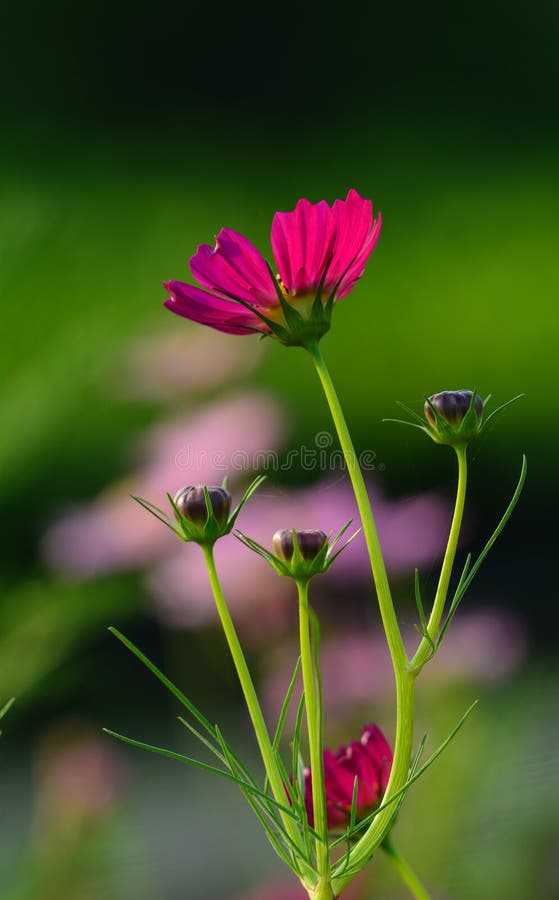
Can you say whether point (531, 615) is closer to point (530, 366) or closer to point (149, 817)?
point (530, 366)

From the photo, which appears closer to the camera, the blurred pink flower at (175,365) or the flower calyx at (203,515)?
the flower calyx at (203,515)

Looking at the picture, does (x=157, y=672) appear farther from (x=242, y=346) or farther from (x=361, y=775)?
(x=242, y=346)

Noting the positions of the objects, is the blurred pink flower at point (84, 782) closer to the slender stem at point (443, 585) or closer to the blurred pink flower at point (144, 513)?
the blurred pink flower at point (144, 513)

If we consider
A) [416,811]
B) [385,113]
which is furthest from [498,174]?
[416,811]

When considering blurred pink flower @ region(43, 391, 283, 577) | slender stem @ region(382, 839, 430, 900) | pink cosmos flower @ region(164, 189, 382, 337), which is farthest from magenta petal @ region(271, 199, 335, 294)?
blurred pink flower @ region(43, 391, 283, 577)

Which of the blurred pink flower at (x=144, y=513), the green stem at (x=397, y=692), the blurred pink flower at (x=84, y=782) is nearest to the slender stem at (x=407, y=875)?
the green stem at (x=397, y=692)

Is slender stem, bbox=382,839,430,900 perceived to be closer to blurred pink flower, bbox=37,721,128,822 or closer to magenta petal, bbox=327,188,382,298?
magenta petal, bbox=327,188,382,298

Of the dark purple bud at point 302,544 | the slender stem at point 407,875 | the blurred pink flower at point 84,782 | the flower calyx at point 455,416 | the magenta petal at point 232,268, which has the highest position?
the magenta petal at point 232,268
